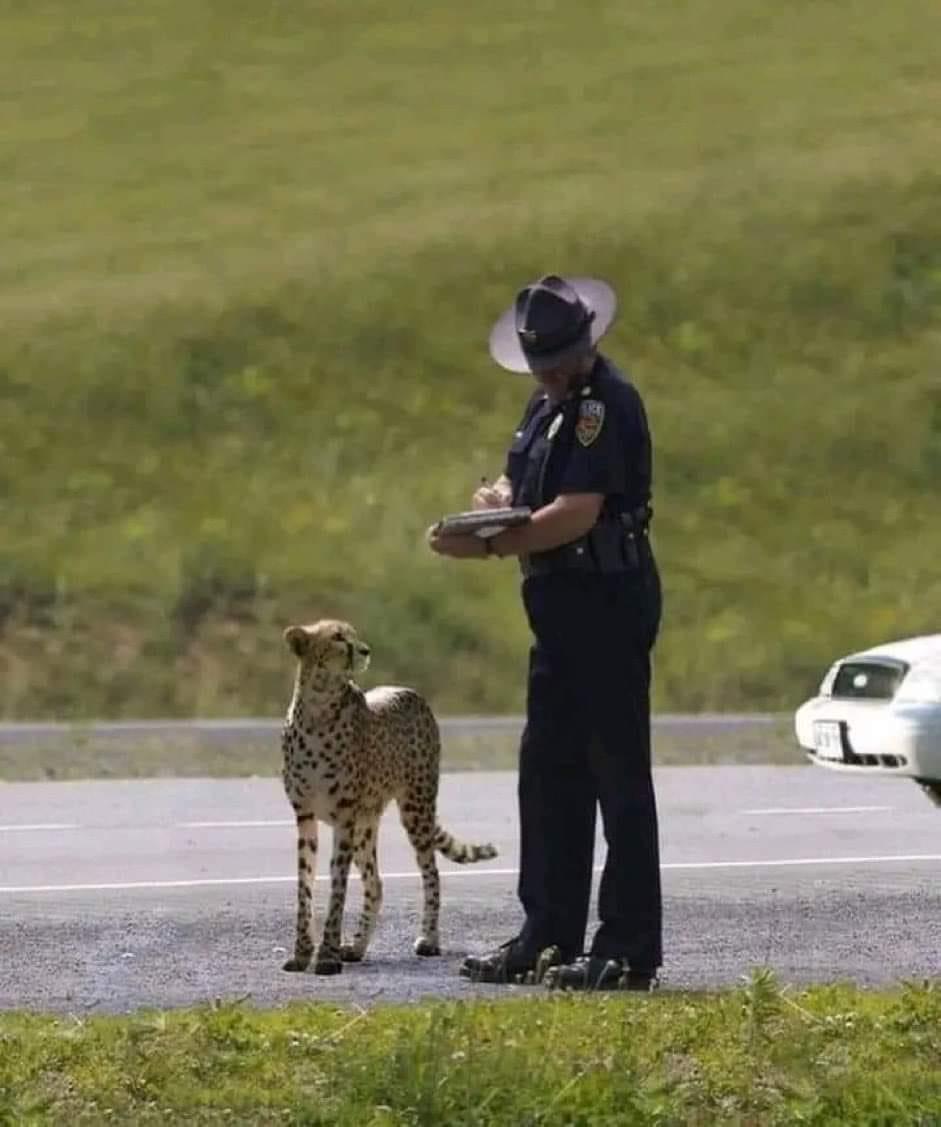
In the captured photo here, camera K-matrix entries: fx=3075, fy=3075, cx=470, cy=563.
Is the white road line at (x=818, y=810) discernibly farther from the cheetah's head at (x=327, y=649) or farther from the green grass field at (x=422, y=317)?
the green grass field at (x=422, y=317)

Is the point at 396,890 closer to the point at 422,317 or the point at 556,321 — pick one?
the point at 556,321

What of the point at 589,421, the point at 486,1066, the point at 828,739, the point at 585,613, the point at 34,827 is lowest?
the point at 34,827

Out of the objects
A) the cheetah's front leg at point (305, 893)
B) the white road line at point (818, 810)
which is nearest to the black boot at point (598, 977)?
the cheetah's front leg at point (305, 893)

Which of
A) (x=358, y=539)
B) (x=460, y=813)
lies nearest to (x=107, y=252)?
(x=358, y=539)

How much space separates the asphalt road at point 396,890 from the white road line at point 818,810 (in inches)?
1.1

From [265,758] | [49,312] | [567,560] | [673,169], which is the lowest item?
[265,758]

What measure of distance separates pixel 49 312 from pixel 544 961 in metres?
34.8

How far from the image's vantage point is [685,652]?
3266cm

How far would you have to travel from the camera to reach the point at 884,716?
43.7 ft

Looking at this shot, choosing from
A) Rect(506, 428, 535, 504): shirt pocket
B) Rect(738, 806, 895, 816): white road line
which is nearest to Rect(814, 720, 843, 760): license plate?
Rect(738, 806, 895, 816): white road line

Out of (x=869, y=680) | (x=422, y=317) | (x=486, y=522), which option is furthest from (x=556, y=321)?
(x=422, y=317)

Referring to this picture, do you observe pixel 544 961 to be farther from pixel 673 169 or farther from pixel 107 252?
pixel 673 169

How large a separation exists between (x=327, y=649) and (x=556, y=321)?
1380 mm

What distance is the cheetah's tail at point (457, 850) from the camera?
1066 cm
